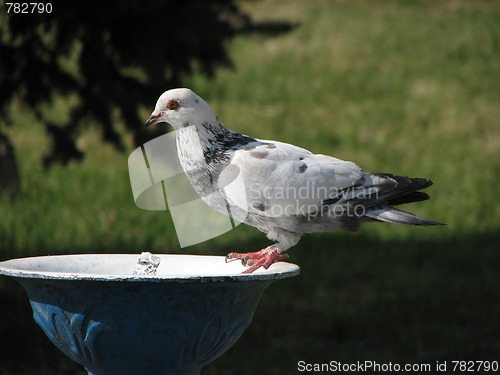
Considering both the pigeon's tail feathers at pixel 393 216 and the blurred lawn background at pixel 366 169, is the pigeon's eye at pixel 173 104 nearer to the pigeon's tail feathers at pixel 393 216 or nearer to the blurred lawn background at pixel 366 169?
the pigeon's tail feathers at pixel 393 216

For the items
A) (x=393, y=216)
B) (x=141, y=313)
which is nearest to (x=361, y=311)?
(x=393, y=216)

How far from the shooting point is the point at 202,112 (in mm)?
2502

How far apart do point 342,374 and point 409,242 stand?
8.76ft

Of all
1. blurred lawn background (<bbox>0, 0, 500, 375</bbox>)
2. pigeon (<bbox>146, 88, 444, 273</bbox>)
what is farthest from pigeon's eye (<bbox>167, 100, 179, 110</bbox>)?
blurred lawn background (<bbox>0, 0, 500, 375</bbox>)

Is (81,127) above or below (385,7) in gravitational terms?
below

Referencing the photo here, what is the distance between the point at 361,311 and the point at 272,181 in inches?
129

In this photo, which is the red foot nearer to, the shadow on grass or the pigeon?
the pigeon

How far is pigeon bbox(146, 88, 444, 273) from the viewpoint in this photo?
8.20 ft

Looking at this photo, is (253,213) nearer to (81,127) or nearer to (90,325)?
(90,325)

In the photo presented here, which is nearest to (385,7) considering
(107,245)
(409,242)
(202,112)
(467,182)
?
(467,182)

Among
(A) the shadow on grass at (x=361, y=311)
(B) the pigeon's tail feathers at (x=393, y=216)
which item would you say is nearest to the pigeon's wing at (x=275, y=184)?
(B) the pigeon's tail feathers at (x=393, y=216)

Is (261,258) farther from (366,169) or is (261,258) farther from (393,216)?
(366,169)

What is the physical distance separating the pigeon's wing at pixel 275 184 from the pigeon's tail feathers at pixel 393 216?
0.15 m

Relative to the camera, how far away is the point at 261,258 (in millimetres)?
2707
